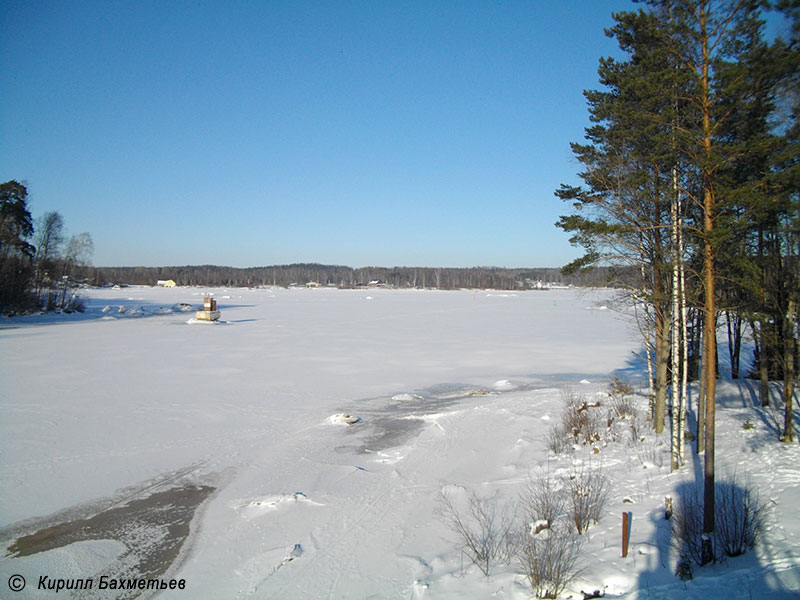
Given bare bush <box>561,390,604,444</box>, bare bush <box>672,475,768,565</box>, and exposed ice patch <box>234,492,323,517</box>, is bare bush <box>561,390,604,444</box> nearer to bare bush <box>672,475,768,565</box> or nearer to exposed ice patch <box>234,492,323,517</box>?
bare bush <box>672,475,768,565</box>

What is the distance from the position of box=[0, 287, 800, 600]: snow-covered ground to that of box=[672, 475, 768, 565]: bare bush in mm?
151

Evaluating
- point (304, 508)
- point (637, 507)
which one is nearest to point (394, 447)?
point (304, 508)

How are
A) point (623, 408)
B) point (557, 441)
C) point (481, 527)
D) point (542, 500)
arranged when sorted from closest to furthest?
point (481, 527), point (542, 500), point (557, 441), point (623, 408)

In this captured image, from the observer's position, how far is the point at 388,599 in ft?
16.4

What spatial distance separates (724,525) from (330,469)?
616 centimetres

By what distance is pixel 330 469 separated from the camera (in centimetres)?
885

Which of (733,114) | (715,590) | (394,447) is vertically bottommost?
(394,447)

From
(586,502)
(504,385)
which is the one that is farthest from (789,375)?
(504,385)

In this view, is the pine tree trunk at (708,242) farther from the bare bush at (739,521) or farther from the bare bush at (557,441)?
the bare bush at (557,441)

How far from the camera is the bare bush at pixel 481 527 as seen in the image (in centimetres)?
555

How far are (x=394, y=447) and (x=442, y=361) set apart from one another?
1187 centimetres

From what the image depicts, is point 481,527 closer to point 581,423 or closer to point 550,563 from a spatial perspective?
point 550,563

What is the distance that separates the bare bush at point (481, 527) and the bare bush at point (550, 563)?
0.94ft

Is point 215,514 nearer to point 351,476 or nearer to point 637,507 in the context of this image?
point 351,476
